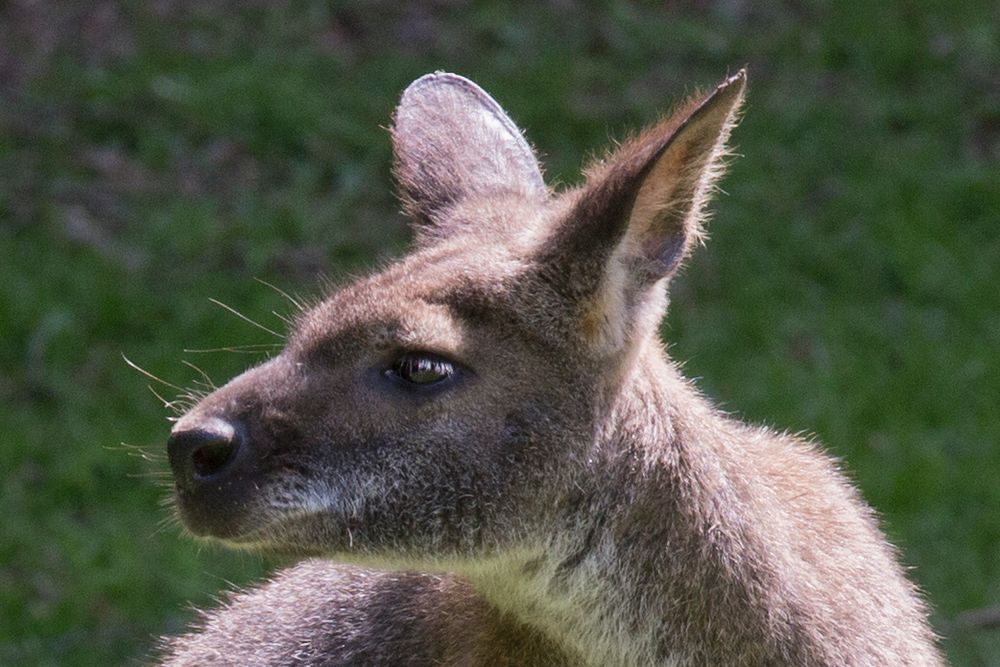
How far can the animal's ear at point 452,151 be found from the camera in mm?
4672

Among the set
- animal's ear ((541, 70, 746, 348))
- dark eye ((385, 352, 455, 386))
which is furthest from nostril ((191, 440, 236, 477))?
animal's ear ((541, 70, 746, 348))

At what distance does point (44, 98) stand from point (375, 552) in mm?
6796

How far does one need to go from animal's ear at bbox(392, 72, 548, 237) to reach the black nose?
0.94 meters

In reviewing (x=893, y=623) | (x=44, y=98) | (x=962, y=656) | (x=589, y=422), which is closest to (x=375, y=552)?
(x=589, y=422)

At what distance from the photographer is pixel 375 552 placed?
3973 mm

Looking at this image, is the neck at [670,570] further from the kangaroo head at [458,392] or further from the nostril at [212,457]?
the nostril at [212,457]

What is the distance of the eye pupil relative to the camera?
156 inches

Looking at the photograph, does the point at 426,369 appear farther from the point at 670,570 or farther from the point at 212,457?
the point at 670,570

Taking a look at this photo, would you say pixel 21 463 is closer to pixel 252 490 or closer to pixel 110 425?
pixel 110 425

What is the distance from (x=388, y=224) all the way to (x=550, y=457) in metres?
5.74

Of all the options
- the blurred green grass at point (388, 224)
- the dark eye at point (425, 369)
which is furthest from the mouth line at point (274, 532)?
the blurred green grass at point (388, 224)

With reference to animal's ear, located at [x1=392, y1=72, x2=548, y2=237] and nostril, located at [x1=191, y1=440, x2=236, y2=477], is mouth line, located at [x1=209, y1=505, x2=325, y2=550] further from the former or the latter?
animal's ear, located at [x1=392, y1=72, x2=548, y2=237]

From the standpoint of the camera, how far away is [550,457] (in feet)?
13.0

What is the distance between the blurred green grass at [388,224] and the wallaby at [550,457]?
295 cm
